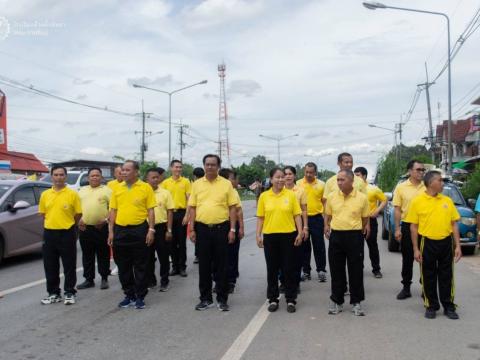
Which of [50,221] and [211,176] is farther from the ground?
[211,176]

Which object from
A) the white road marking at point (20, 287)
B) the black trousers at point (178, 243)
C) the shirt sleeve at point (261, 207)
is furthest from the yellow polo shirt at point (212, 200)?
the white road marking at point (20, 287)

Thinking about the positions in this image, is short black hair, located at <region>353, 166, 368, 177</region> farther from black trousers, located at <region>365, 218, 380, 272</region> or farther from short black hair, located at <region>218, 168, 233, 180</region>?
short black hair, located at <region>218, 168, 233, 180</region>

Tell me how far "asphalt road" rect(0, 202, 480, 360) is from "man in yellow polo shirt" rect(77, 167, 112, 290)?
39cm

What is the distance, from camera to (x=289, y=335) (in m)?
5.49

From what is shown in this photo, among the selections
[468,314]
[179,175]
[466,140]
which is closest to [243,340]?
[468,314]

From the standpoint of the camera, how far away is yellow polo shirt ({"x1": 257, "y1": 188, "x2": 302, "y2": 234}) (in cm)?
654

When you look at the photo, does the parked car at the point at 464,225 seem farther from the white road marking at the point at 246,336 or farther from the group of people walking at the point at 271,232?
the white road marking at the point at 246,336

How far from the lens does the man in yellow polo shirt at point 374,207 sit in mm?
8312

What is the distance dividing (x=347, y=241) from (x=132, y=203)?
2.64 m

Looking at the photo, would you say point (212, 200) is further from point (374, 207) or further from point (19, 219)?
point (19, 219)

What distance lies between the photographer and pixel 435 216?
6195 millimetres

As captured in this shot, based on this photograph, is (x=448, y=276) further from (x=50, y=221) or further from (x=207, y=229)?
(x=50, y=221)

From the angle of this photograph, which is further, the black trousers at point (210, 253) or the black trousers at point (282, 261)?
the black trousers at point (210, 253)

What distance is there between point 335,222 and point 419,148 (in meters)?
85.5
